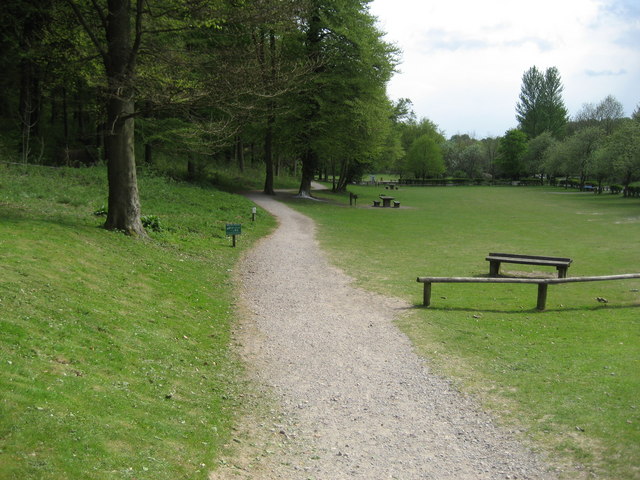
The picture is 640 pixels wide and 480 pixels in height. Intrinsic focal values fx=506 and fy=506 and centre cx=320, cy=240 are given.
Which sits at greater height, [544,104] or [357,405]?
[544,104]

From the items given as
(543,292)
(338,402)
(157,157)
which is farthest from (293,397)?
(157,157)

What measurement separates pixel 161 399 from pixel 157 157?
36.9 meters

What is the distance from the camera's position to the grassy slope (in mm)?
4543

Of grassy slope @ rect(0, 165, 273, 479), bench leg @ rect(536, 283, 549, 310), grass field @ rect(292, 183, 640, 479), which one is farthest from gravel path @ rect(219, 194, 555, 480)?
bench leg @ rect(536, 283, 549, 310)

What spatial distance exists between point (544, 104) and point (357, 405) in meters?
123

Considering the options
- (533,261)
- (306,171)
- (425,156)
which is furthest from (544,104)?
(533,261)

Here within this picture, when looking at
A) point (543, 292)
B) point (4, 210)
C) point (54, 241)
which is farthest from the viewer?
point (4, 210)

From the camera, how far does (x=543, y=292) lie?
40.0ft

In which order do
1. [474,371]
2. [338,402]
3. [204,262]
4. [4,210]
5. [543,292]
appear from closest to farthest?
[338,402], [474,371], [543,292], [4,210], [204,262]

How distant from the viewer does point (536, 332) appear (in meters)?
10.3

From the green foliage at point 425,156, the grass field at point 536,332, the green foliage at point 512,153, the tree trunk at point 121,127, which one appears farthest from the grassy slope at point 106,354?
the green foliage at point 512,153

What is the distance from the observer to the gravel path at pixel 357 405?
555cm

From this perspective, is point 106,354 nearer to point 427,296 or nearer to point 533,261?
point 427,296

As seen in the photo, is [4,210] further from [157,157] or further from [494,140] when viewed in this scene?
[494,140]
